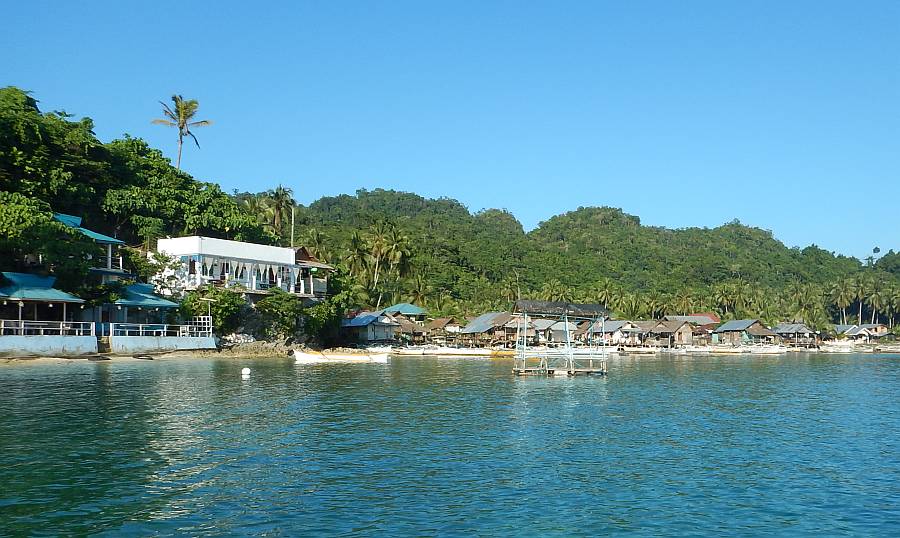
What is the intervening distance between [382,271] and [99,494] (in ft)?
300

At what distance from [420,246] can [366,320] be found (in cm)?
4769

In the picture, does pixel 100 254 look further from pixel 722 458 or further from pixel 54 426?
pixel 722 458

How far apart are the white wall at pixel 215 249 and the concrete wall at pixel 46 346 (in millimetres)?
14539

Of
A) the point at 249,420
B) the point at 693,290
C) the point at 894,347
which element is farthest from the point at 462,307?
the point at 249,420

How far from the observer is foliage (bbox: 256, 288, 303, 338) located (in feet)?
216

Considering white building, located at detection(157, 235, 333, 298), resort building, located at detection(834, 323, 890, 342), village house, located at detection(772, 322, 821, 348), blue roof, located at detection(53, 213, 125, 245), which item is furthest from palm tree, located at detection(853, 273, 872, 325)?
blue roof, located at detection(53, 213, 125, 245)

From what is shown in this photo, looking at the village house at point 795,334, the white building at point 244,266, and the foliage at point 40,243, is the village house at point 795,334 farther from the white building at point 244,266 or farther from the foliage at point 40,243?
the foliage at point 40,243

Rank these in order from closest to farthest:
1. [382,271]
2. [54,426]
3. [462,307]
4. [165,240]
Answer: [54,426]
[165,240]
[382,271]
[462,307]

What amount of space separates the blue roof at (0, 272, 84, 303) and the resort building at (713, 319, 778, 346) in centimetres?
10042

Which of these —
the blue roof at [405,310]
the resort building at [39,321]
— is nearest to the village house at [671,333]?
the blue roof at [405,310]

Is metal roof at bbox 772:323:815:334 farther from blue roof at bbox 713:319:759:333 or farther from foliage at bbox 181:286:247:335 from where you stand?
foliage at bbox 181:286:247:335

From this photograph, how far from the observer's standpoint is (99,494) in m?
16.3

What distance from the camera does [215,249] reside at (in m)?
65.9

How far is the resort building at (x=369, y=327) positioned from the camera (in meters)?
84.2
